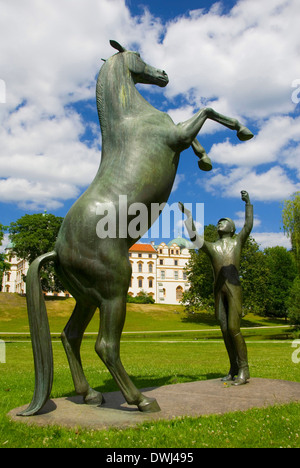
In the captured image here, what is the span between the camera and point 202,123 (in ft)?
15.2

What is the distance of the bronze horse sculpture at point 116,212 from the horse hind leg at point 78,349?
0.01m

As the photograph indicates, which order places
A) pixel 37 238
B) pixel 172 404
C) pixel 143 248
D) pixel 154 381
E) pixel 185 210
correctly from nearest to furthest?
pixel 172 404
pixel 185 210
pixel 154 381
pixel 37 238
pixel 143 248

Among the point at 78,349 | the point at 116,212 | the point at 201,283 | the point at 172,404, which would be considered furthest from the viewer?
the point at 201,283

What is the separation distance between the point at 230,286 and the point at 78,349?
9.03ft

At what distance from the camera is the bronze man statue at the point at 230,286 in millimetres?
6055

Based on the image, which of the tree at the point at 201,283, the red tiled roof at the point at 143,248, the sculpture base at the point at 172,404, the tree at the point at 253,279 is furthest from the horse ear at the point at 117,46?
the red tiled roof at the point at 143,248

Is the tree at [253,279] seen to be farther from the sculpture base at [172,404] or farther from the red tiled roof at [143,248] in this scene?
the red tiled roof at [143,248]

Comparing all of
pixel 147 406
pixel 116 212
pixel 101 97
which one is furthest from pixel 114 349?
pixel 101 97

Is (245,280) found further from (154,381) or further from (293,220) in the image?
(154,381)

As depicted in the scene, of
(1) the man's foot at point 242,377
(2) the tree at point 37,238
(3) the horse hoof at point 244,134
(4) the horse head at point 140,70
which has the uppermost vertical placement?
(2) the tree at point 37,238

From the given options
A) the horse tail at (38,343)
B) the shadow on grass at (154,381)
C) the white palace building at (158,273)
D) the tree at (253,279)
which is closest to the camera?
the horse tail at (38,343)

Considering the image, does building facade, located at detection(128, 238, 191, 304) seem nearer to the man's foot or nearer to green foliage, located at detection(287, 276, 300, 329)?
green foliage, located at detection(287, 276, 300, 329)
